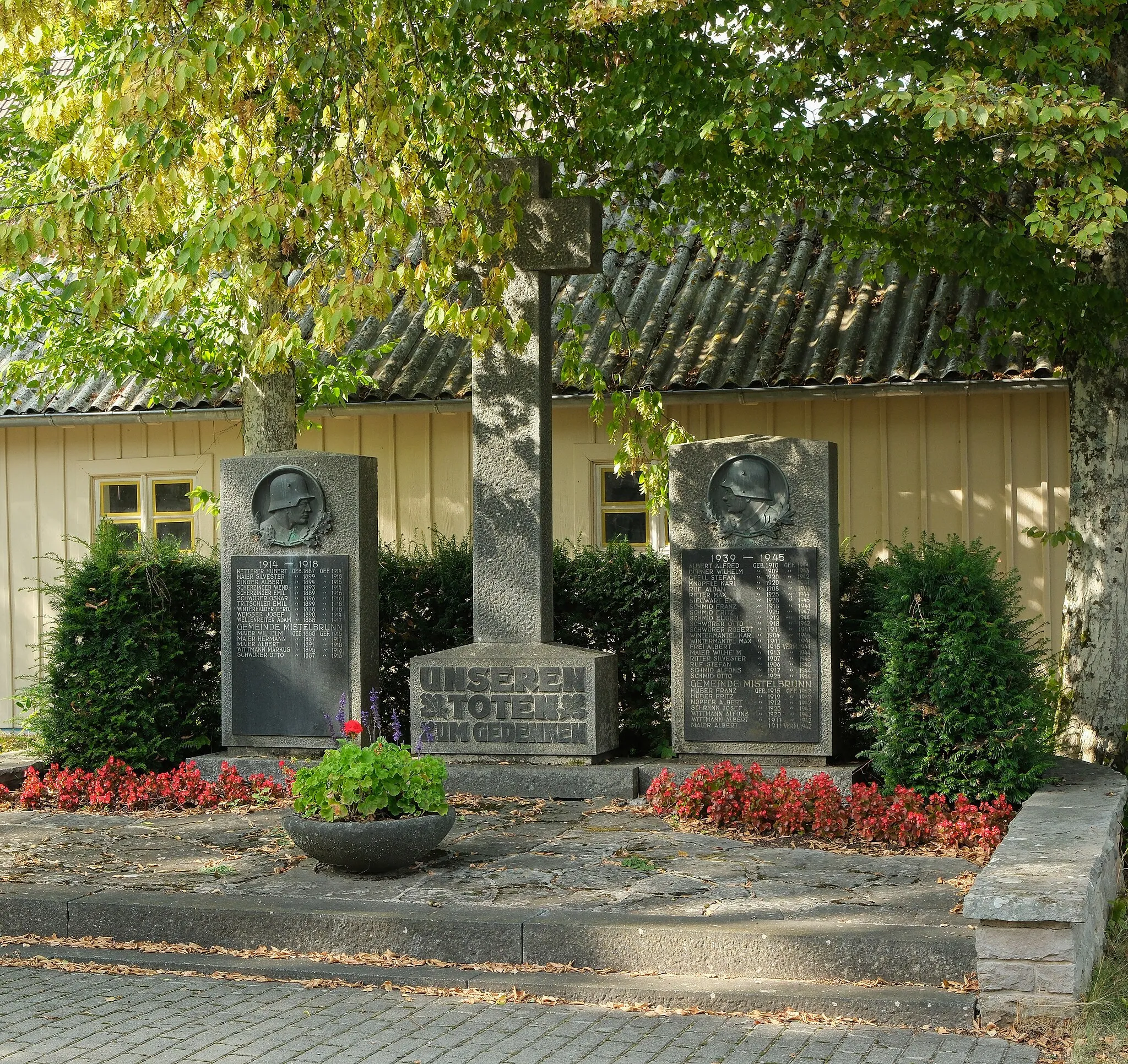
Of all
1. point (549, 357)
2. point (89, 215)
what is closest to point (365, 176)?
point (89, 215)

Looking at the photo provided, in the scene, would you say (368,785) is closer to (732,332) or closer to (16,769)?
(16,769)

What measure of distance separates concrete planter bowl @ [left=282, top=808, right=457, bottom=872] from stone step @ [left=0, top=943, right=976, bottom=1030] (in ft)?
2.34

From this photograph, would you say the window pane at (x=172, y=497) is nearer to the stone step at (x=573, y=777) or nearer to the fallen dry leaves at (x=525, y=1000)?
the stone step at (x=573, y=777)

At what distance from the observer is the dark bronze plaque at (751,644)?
28.2 feet

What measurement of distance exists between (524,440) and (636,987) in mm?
4503

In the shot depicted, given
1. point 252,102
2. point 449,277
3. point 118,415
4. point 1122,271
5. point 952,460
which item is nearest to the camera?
point 252,102

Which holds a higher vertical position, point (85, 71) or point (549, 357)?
point (85, 71)

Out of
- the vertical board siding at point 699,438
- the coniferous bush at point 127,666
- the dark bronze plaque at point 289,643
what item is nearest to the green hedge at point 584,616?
the dark bronze plaque at point 289,643

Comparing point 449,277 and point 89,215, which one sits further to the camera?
point 449,277

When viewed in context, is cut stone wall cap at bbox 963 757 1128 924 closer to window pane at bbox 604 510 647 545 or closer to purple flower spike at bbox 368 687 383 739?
purple flower spike at bbox 368 687 383 739

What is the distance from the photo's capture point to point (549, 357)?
31.1ft

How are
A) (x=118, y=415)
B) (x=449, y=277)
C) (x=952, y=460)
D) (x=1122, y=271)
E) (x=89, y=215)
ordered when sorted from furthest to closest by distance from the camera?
(x=118, y=415), (x=952, y=460), (x=1122, y=271), (x=449, y=277), (x=89, y=215)

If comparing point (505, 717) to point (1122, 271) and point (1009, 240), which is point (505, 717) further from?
point (1122, 271)

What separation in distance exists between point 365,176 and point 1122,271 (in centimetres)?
547
